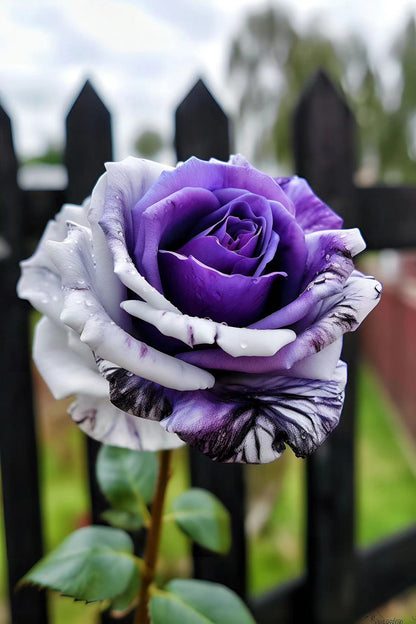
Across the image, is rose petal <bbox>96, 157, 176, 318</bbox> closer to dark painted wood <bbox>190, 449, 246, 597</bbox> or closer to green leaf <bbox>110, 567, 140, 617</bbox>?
green leaf <bbox>110, 567, 140, 617</bbox>

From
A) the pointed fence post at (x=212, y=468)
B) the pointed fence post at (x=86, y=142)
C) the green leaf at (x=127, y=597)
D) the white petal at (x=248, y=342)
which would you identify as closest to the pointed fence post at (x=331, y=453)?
the pointed fence post at (x=212, y=468)

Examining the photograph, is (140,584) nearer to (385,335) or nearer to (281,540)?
(281,540)

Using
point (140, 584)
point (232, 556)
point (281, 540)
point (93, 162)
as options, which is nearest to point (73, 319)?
point (140, 584)

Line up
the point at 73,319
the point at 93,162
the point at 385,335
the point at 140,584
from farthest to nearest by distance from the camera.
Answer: the point at 385,335, the point at 93,162, the point at 140,584, the point at 73,319

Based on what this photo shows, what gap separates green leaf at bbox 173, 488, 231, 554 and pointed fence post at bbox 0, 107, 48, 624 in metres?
0.47

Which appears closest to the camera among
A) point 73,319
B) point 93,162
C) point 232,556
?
point 73,319

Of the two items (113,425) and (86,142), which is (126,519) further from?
(86,142)

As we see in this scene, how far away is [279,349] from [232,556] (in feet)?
3.20

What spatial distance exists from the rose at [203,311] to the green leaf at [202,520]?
0.27 metres

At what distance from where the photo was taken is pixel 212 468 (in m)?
1.09

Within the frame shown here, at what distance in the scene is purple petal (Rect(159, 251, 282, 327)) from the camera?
356 mm

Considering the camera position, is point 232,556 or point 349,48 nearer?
point 232,556

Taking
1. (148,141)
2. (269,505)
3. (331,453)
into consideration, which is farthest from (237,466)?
(148,141)

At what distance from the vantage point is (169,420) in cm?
33
